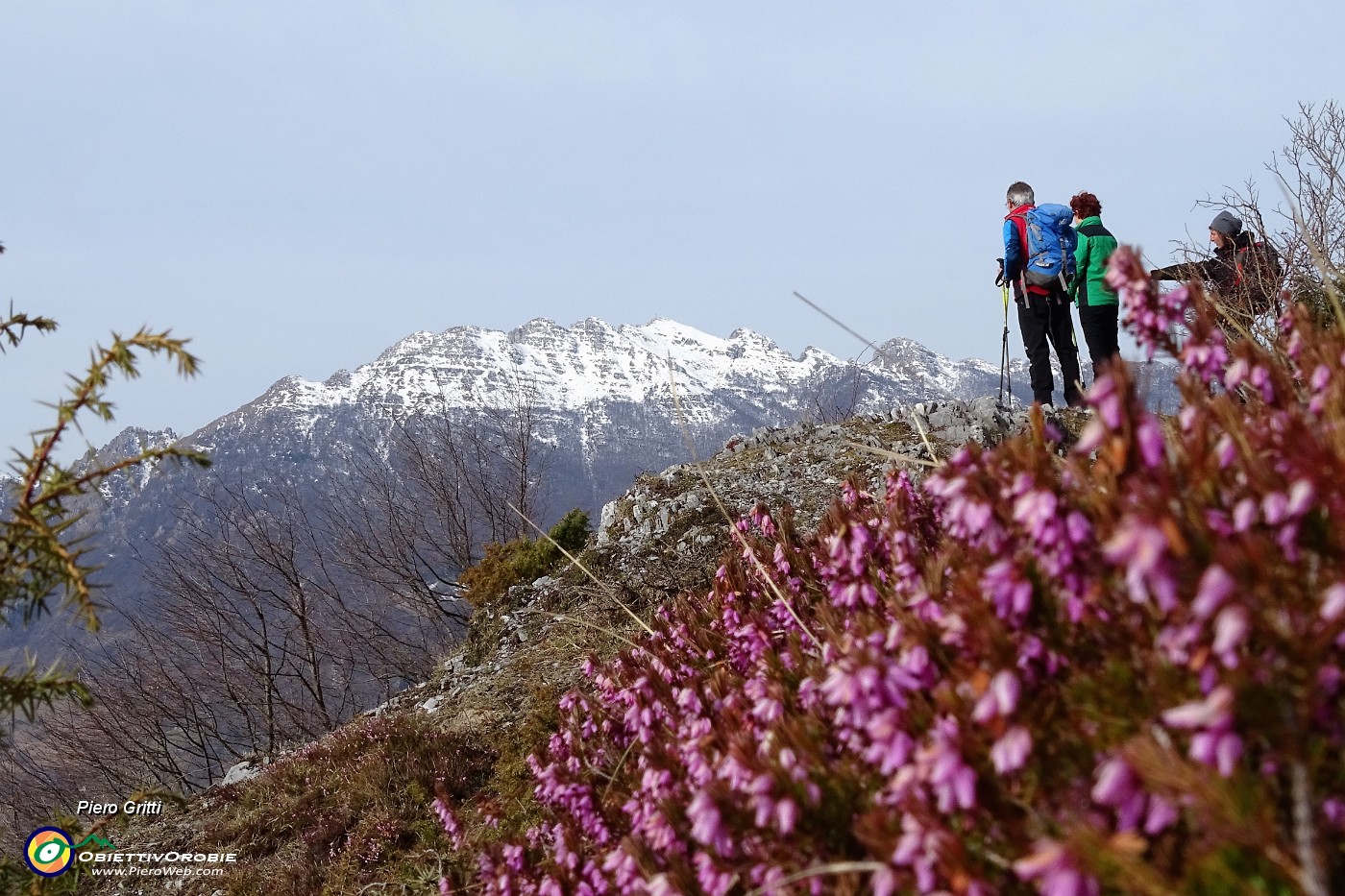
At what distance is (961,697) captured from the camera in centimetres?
168

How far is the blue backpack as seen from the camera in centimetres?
973

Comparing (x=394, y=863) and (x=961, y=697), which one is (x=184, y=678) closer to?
(x=394, y=863)

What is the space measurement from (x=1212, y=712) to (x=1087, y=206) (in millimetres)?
10424

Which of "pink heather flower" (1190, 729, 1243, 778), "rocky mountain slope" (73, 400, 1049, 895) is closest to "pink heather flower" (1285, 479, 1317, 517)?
"pink heather flower" (1190, 729, 1243, 778)

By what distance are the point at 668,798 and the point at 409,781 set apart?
5137 mm

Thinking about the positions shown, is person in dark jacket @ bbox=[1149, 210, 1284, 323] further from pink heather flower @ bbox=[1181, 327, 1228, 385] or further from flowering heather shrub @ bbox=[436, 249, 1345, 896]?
flowering heather shrub @ bbox=[436, 249, 1345, 896]

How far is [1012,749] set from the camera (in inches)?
58.2

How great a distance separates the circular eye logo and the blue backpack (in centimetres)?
1028

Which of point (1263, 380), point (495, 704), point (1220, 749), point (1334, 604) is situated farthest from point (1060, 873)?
point (495, 704)

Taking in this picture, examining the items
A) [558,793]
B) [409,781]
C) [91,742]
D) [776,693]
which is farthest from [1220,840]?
[91,742]

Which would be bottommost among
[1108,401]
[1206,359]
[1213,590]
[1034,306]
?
[1213,590]

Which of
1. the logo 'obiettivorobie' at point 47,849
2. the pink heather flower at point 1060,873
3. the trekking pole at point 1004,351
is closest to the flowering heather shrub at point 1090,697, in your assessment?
the pink heather flower at point 1060,873

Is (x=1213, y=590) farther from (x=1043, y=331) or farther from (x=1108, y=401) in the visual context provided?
(x=1043, y=331)

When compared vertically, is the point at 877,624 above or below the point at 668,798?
above
